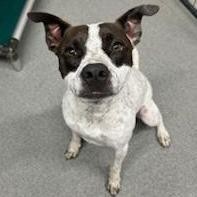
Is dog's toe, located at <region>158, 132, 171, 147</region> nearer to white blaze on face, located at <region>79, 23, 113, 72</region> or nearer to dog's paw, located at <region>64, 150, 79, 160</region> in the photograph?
dog's paw, located at <region>64, 150, 79, 160</region>

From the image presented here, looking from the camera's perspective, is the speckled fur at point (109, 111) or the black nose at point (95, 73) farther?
the speckled fur at point (109, 111)

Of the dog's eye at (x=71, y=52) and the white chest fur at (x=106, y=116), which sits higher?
the dog's eye at (x=71, y=52)

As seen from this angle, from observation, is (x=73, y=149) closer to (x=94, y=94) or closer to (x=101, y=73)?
(x=94, y=94)

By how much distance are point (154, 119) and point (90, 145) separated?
431 mm

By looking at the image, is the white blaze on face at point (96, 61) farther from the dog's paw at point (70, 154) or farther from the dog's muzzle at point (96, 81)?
the dog's paw at point (70, 154)

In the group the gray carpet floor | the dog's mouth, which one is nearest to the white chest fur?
the dog's mouth

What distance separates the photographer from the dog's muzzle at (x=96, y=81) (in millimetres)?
1504

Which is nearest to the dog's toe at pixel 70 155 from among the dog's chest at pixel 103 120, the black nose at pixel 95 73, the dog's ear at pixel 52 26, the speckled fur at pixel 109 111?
Answer: the speckled fur at pixel 109 111

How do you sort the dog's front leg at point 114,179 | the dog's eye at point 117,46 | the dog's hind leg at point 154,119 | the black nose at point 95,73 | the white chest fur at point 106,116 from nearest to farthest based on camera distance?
1. the black nose at point 95,73
2. the dog's eye at point 117,46
3. the white chest fur at point 106,116
4. the dog's front leg at point 114,179
5. the dog's hind leg at point 154,119

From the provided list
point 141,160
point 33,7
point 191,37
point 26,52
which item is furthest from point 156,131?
point 33,7

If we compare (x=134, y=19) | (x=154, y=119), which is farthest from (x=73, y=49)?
(x=154, y=119)

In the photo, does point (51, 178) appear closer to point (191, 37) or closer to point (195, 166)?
point (195, 166)

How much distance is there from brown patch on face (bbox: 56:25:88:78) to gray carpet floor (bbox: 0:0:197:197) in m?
0.83

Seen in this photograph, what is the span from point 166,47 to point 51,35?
1.42 metres
